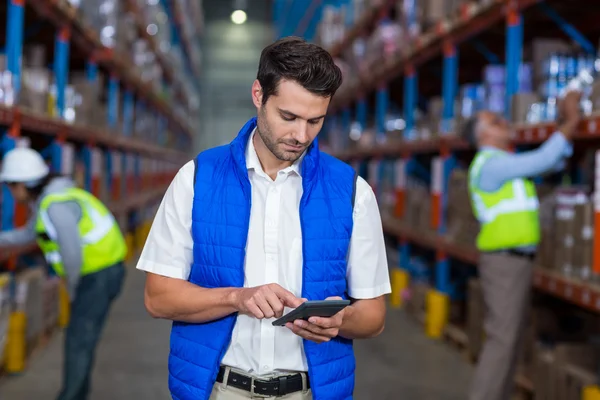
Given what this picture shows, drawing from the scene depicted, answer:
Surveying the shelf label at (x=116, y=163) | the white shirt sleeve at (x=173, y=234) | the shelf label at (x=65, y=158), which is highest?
the shelf label at (x=116, y=163)

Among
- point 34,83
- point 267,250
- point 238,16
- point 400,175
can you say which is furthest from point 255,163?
point 238,16

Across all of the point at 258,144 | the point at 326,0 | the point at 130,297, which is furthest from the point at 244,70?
the point at 258,144

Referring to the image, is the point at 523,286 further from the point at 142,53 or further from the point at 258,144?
the point at 142,53

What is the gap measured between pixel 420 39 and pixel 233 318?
5576mm

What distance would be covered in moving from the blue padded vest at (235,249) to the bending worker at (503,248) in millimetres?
2125

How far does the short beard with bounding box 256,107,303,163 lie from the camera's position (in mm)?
1813

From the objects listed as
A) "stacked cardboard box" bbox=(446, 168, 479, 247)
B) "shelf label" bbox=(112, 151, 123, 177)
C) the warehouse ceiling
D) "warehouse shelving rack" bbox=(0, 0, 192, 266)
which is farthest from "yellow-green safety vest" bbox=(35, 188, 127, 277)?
the warehouse ceiling

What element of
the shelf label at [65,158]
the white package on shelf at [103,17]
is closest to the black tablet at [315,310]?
the shelf label at [65,158]

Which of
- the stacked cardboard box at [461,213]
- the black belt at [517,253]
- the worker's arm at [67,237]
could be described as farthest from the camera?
the stacked cardboard box at [461,213]

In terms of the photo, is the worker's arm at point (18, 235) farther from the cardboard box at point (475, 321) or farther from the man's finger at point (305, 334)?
the cardboard box at point (475, 321)

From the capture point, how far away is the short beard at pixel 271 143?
1813 millimetres

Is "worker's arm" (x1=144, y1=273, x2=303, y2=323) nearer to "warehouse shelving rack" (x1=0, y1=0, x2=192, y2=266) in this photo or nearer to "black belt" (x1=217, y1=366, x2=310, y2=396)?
"black belt" (x1=217, y1=366, x2=310, y2=396)

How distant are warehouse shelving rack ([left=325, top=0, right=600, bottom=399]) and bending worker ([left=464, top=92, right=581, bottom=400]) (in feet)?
0.93

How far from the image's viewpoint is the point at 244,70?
1008 inches
